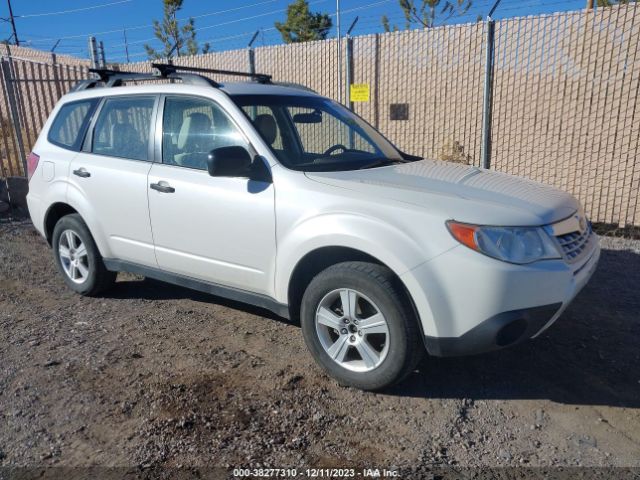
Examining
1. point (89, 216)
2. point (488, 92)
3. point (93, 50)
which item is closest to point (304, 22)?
point (93, 50)

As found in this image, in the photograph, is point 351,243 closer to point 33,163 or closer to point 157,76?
point 157,76

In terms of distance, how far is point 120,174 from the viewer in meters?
4.39

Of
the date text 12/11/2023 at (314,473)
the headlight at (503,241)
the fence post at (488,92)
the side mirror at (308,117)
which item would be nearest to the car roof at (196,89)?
the side mirror at (308,117)

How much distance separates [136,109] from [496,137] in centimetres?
549

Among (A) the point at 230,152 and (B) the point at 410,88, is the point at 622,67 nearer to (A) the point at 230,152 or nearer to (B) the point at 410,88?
(B) the point at 410,88

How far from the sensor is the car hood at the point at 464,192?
9.92 ft

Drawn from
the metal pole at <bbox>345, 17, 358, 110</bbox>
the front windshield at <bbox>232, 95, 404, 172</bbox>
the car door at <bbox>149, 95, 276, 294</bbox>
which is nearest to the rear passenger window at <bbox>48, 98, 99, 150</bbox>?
the car door at <bbox>149, 95, 276, 294</bbox>

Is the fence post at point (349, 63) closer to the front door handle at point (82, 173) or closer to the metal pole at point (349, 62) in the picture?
the metal pole at point (349, 62)

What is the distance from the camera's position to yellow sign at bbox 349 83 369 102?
9.35 metres

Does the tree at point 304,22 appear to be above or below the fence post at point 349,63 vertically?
above

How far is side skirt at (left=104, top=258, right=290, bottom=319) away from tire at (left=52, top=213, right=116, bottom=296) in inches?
7.1

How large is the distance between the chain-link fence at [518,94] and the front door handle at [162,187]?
18.1ft

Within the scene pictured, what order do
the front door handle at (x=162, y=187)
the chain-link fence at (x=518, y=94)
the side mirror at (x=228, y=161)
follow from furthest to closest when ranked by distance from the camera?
the chain-link fence at (x=518, y=94) < the front door handle at (x=162, y=187) < the side mirror at (x=228, y=161)

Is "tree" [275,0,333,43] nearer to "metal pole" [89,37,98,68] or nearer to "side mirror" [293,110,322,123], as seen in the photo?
"metal pole" [89,37,98,68]
